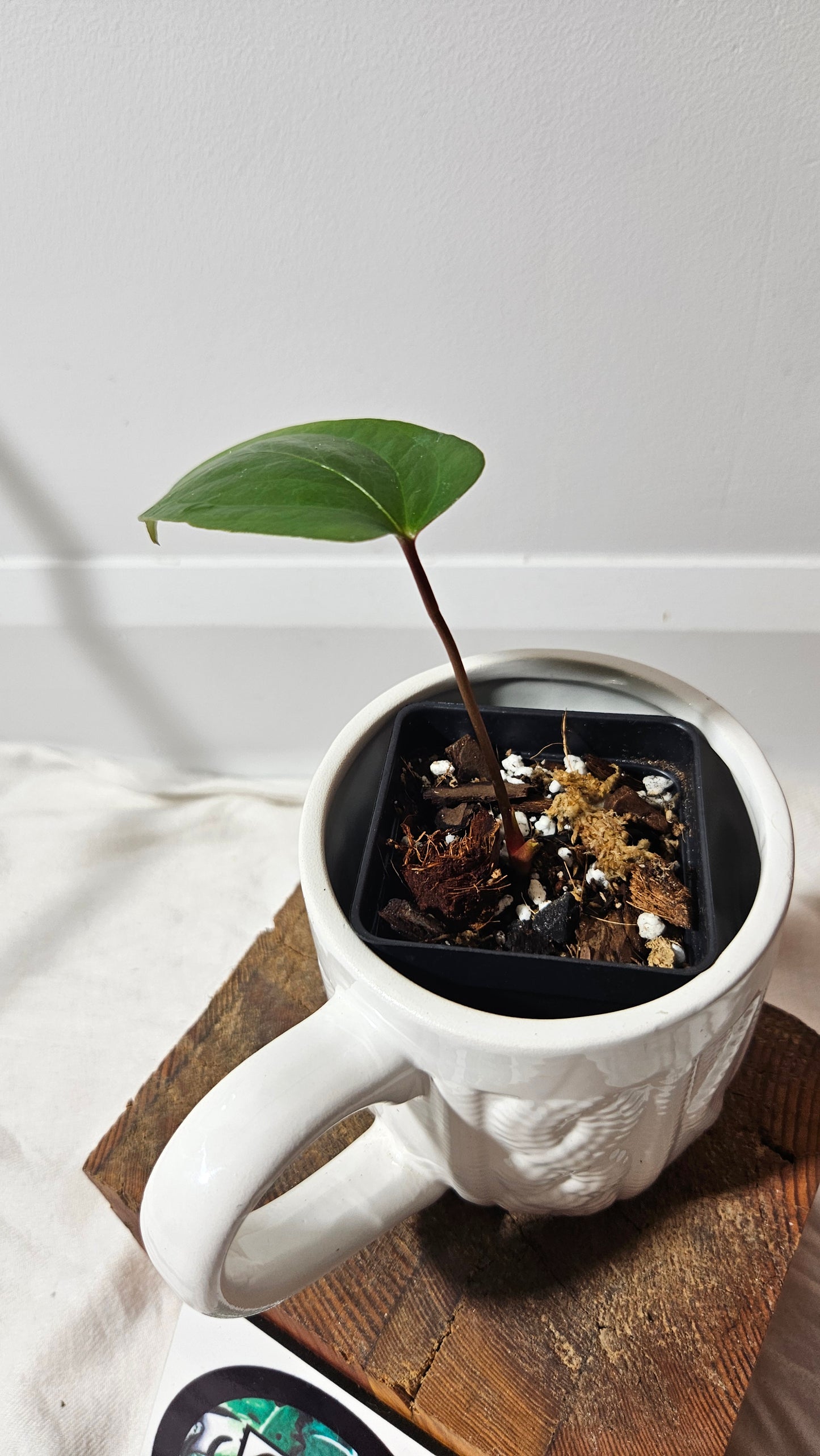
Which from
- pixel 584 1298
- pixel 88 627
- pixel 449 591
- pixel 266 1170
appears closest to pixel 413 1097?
pixel 266 1170

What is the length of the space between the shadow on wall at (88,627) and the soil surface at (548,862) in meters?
0.55

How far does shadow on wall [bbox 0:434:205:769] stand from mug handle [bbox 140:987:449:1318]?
64cm

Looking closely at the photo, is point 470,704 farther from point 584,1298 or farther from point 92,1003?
point 92,1003

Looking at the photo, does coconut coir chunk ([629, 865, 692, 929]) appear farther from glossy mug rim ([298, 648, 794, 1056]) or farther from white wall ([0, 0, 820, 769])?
white wall ([0, 0, 820, 769])

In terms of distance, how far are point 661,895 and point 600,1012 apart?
6cm

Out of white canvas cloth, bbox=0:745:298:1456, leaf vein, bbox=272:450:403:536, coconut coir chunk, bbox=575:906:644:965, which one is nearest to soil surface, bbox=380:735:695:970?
coconut coir chunk, bbox=575:906:644:965

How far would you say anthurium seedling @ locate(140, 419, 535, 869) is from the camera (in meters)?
0.29

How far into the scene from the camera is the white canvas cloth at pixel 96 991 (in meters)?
0.64

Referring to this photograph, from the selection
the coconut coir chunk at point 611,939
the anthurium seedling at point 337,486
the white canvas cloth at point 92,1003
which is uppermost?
the anthurium seedling at point 337,486

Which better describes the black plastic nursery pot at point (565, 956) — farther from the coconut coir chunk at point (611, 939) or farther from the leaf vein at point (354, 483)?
the leaf vein at point (354, 483)

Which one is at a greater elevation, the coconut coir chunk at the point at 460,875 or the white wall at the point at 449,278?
the white wall at the point at 449,278

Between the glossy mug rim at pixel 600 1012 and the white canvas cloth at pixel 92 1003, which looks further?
the white canvas cloth at pixel 92 1003

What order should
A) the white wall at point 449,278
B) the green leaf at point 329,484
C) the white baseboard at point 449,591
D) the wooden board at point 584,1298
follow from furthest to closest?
the white baseboard at point 449,591
the white wall at point 449,278
the wooden board at point 584,1298
the green leaf at point 329,484

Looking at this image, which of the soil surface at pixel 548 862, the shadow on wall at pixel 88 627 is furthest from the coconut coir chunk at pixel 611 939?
the shadow on wall at pixel 88 627
